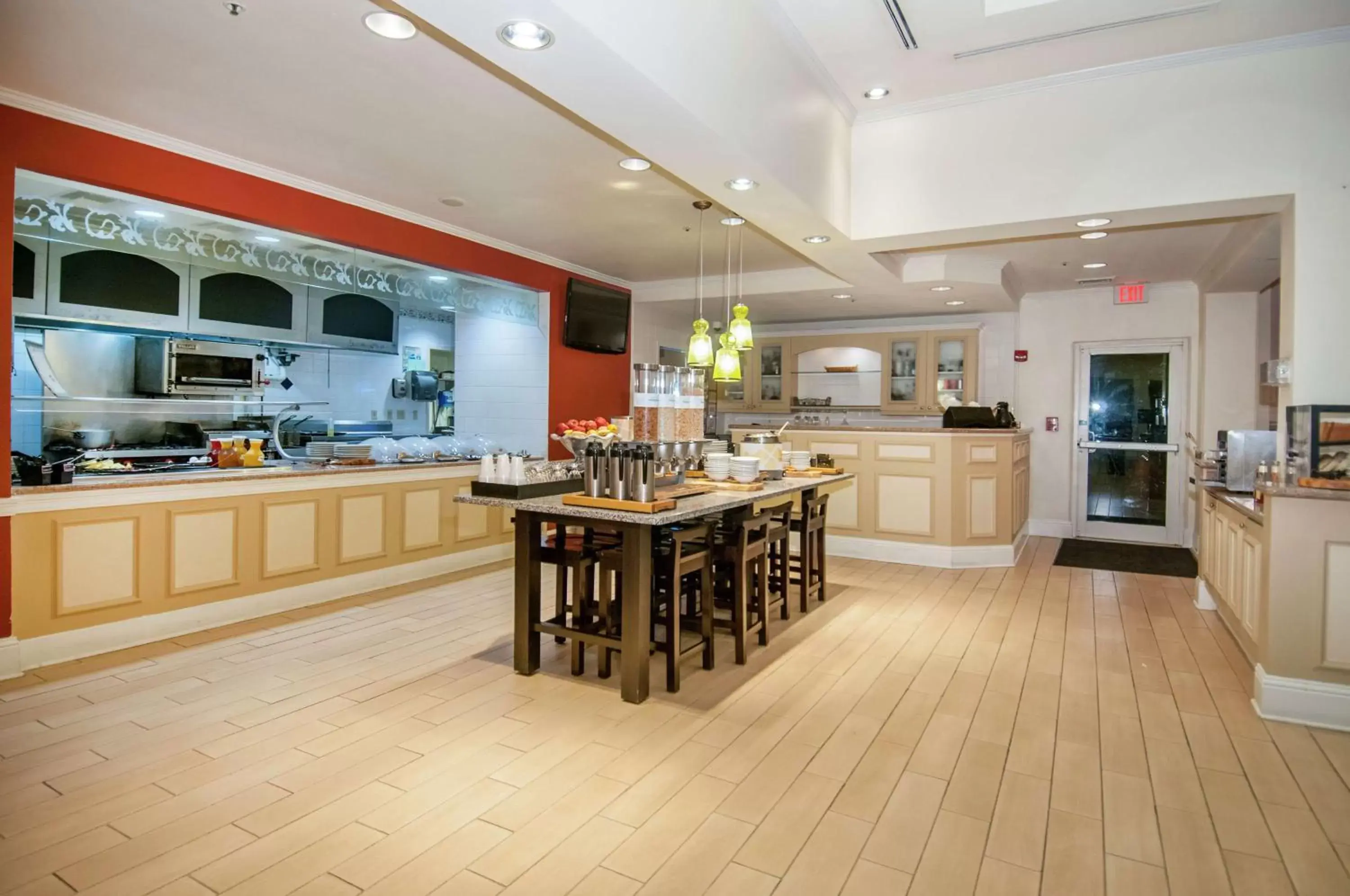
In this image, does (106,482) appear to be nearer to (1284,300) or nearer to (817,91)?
(817,91)

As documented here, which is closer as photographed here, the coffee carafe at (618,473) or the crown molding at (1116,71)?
the coffee carafe at (618,473)

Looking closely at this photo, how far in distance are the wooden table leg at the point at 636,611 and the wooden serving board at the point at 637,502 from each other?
0.13 metres

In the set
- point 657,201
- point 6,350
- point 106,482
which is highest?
point 657,201

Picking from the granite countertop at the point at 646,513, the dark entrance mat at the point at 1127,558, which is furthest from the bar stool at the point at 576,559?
the dark entrance mat at the point at 1127,558

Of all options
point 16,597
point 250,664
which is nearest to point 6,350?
point 16,597

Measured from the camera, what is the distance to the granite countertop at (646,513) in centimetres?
291

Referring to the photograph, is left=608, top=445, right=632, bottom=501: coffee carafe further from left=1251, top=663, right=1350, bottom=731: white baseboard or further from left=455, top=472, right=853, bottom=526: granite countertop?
left=1251, top=663, right=1350, bottom=731: white baseboard

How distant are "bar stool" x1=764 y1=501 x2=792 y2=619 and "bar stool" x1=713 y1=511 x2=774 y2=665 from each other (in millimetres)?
85

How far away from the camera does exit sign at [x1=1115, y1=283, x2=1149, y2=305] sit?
23.8 feet

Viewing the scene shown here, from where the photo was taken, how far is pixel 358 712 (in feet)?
9.94

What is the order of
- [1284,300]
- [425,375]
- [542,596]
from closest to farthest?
[1284,300] → [542,596] → [425,375]

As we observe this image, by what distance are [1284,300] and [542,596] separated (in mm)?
4626

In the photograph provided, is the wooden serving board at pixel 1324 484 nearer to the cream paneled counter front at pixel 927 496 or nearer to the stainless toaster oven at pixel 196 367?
the cream paneled counter front at pixel 927 496

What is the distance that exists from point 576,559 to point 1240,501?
357cm
